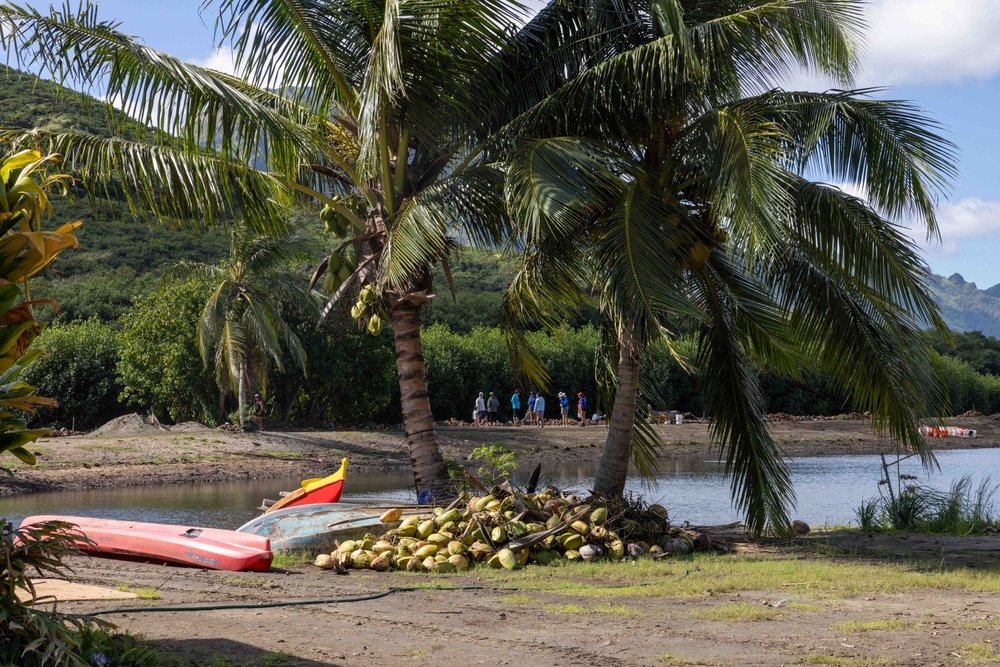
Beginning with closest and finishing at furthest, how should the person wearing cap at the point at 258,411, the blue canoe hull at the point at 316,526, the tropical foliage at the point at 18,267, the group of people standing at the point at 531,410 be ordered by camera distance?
the tropical foliage at the point at 18,267 → the blue canoe hull at the point at 316,526 → the person wearing cap at the point at 258,411 → the group of people standing at the point at 531,410

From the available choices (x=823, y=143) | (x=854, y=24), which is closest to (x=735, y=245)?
(x=823, y=143)

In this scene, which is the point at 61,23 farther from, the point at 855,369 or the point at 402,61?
the point at 855,369

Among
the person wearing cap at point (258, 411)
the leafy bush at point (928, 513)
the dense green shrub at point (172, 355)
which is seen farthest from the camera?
the dense green shrub at point (172, 355)

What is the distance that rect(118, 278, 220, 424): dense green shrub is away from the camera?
31.7 m

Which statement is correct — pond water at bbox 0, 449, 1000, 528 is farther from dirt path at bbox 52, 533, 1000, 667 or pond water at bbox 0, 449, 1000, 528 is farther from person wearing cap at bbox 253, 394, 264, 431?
person wearing cap at bbox 253, 394, 264, 431

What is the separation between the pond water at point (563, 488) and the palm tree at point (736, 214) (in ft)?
7.51

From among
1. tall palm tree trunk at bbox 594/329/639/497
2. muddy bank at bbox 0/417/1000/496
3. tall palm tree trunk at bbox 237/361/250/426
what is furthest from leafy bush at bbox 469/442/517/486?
tall palm tree trunk at bbox 237/361/250/426

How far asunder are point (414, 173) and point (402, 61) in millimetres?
1965

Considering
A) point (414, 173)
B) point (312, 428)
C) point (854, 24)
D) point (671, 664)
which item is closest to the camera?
point (671, 664)

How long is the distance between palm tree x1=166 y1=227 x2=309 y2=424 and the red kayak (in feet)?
51.6

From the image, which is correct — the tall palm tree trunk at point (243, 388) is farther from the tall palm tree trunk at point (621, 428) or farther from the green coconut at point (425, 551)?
the green coconut at point (425, 551)

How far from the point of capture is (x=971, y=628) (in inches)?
249

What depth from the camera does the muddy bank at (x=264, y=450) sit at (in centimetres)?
2295

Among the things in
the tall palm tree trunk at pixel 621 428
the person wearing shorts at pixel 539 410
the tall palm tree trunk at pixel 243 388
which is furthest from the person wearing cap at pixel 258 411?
the tall palm tree trunk at pixel 621 428
